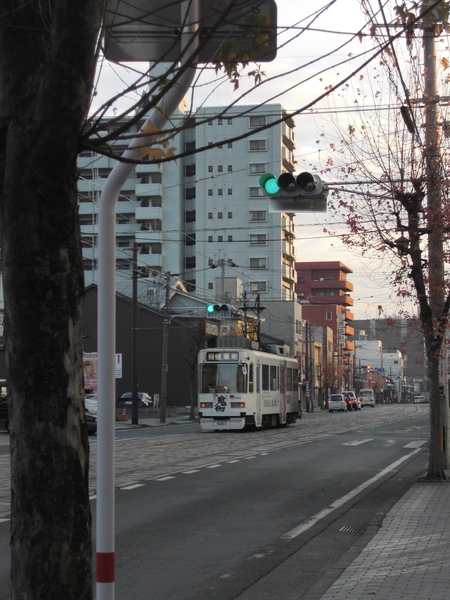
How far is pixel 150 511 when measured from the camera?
44.8ft

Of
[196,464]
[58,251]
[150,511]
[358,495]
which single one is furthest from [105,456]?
[196,464]

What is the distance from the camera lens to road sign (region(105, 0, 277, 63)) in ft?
16.5

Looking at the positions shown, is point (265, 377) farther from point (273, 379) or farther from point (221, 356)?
point (221, 356)

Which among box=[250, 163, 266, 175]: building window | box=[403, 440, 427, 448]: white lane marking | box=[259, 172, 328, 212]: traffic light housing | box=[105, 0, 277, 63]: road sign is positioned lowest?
box=[403, 440, 427, 448]: white lane marking

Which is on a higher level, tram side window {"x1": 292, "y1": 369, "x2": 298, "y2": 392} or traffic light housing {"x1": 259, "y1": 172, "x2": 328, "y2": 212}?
traffic light housing {"x1": 259, "y1": 172, "x2": 328, "y2": 212}

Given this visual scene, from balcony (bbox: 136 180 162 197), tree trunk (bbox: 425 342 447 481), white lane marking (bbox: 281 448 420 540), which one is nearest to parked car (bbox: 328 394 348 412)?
balcony (bbox: 136 180 162 197)

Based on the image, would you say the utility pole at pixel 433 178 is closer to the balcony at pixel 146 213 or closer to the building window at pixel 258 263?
the balcony at pixel 146 213

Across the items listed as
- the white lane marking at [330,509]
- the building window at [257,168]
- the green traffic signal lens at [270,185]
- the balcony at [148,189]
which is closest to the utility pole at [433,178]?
the white lane marking at [330,509]

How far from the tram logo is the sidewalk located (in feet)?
78.2

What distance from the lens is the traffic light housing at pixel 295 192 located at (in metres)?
16.1

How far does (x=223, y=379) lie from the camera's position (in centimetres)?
3741

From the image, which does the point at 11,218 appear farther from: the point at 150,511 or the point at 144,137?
the point at 150,511

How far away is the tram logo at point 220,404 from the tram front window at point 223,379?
32 cm

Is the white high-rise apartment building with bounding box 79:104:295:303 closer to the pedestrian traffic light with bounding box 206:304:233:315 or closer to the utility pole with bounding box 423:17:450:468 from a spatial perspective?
the pedestrian traffic light with bounding box 206:304:233:315
